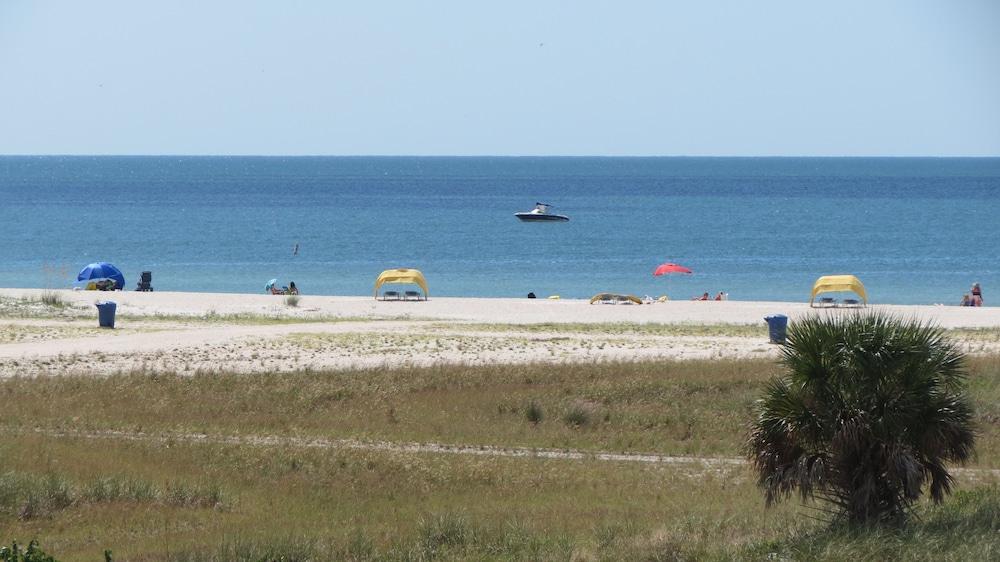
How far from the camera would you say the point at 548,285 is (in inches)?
2530

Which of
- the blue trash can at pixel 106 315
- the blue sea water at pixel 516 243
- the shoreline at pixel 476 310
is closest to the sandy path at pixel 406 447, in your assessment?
the blue trash can at pixel 106 315

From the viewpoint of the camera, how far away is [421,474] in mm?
16062

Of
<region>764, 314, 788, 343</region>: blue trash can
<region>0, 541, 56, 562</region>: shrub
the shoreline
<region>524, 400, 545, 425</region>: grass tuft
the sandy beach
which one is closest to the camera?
<region>0, 541, 56, 562</region>: shrub

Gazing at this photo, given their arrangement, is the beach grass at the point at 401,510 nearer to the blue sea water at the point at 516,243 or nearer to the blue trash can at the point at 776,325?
the blue trash can at the point at 776,325

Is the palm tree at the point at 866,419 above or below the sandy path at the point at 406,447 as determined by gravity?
above

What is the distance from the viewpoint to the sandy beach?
88.5 ft

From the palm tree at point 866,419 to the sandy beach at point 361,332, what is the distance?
1486 cm

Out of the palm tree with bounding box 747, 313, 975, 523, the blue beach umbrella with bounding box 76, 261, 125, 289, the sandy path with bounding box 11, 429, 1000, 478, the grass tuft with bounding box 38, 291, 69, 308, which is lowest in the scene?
the sandy path with bounding box 11, 429, 1000, 478

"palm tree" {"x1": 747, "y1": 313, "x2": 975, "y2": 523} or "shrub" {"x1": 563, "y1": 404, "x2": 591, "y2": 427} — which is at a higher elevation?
"palm tree" {"x1": 747, "y1": 313, "x2": 975, "y2": 523}

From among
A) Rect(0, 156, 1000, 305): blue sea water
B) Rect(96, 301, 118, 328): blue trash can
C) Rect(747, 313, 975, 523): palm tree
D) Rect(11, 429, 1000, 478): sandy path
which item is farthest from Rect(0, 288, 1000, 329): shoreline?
Rect(747, 313, 975, 523): palm tree

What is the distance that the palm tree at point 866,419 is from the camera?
11531mm

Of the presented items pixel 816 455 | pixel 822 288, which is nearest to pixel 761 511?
pixel 816 455

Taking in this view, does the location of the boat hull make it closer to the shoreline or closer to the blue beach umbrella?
the blue beach umbrella

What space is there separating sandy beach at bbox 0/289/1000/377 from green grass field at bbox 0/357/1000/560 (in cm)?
273
